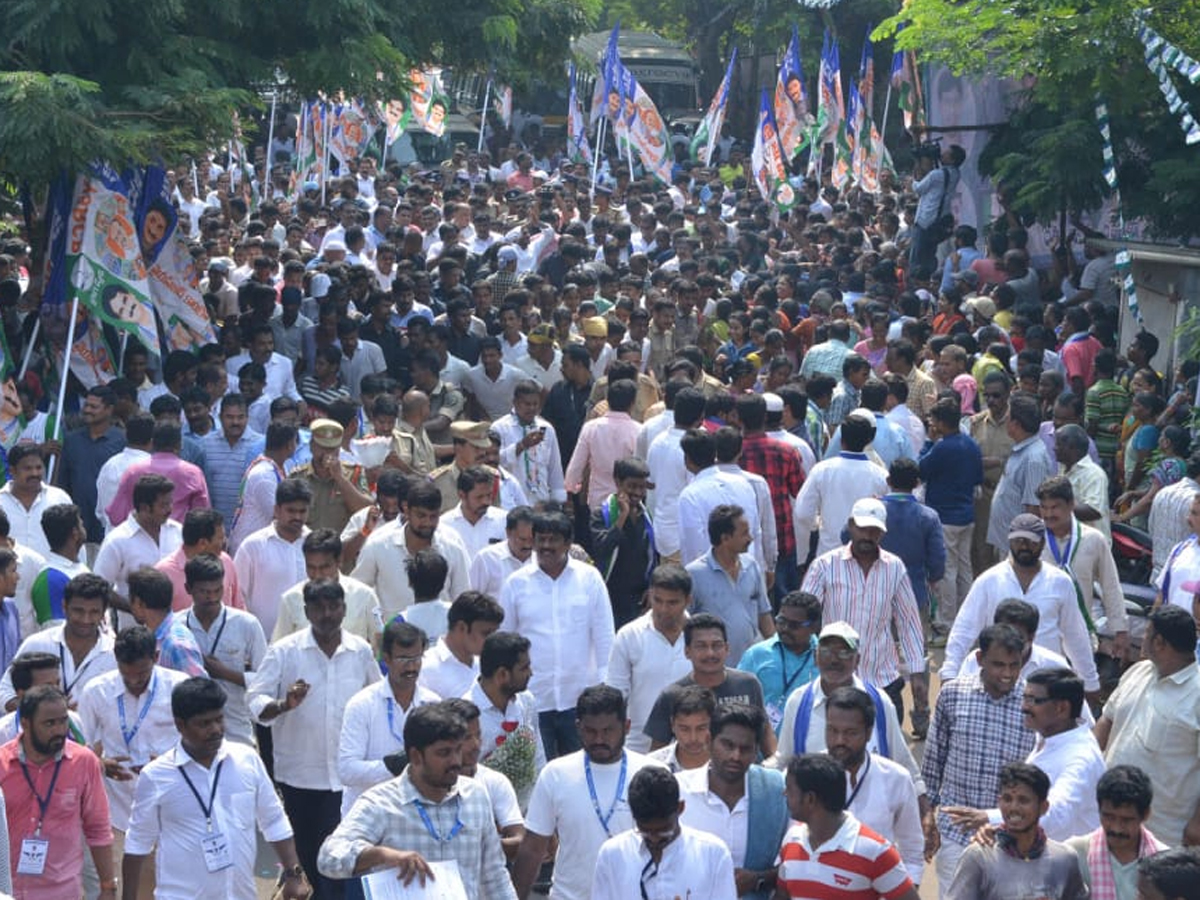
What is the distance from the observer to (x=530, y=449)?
40.2ft

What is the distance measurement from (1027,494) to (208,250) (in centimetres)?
925

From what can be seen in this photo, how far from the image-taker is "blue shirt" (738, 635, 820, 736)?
815 centimetres

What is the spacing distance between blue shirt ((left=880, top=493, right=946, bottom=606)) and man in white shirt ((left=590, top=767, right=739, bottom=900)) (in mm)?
4498

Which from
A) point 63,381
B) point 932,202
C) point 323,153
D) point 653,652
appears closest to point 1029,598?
point 653,652

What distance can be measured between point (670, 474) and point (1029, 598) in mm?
2941

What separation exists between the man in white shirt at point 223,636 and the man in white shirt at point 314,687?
1.28ft

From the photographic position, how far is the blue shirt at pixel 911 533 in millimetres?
10344

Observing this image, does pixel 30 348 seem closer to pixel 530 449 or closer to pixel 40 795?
pixel 530 449

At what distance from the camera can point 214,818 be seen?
22.7 feet

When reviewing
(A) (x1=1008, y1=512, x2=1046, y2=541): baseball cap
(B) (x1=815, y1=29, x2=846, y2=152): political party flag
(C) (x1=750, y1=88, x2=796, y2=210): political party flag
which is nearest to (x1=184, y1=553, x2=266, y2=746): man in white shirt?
(A) (x1=1008, y1=512, x2=1046, y2=541): baseball cap

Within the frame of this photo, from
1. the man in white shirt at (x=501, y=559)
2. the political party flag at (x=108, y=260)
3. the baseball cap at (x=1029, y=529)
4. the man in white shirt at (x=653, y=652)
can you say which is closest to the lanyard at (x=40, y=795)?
the man in white shirt at (x=653, y=652)

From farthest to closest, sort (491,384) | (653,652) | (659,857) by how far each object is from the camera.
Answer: (491,384) → (653,652) → (659,857)

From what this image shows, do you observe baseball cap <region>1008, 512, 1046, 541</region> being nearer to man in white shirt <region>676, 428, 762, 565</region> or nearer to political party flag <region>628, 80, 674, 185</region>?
man in white shirt <region>676, 428, 762, 565</region>

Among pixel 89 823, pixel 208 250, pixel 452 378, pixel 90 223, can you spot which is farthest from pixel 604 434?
pixel 208 250
